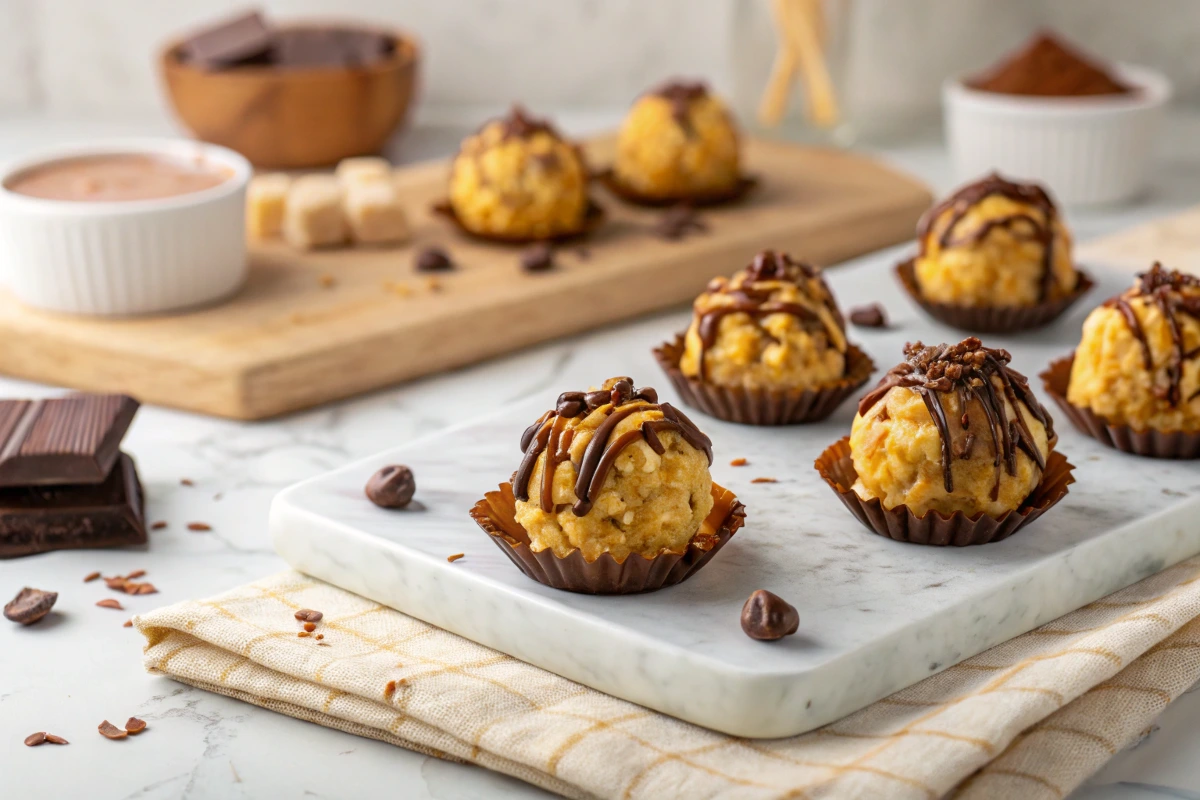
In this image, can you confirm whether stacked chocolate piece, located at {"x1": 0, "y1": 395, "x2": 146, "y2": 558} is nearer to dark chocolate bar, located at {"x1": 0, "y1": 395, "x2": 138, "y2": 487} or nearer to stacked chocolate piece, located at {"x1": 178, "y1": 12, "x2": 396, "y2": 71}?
dark chocolate bar, located at {"x1": 0, "y1": 395, "x2": 138, "y2": 487}

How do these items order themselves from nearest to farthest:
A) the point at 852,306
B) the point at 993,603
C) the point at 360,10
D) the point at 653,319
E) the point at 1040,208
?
the point at 993,603 < the point at 1040,208 < the point at 852,306 < the point at 653,319 < the point at 360,10

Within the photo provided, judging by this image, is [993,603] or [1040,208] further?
[1040,208]

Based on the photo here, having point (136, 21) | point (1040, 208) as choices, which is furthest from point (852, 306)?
point (136, 21)

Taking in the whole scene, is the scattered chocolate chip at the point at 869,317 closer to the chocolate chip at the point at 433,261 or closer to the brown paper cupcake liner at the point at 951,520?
the brown paper cupcake liner at the point at 951,520

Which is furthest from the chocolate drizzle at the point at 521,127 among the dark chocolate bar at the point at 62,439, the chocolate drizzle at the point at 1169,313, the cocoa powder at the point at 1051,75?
the chocolate drizzle at the point at 1169,313

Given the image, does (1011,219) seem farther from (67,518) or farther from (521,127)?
(67,518)

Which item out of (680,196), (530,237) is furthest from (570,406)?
(680,196)

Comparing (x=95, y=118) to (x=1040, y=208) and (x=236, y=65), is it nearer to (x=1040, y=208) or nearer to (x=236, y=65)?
(x=236, y=65)
